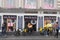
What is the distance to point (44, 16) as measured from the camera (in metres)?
30.5

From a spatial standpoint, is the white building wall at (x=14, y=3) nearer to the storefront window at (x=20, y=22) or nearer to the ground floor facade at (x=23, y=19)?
the ground floor facade at (x=23, y=19)

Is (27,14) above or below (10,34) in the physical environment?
above

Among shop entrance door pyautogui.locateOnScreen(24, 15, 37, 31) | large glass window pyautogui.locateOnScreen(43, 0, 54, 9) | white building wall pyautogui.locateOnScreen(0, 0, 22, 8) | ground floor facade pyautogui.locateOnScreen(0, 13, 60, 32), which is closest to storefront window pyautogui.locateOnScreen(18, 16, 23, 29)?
ground floor facade pyautogui.locateOnScreen(0, 13, 60, 32)

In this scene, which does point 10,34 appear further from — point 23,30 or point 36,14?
point 36,14

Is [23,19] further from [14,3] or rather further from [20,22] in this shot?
[14,3]

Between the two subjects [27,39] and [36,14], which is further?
[36,14]

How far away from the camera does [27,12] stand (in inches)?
1185

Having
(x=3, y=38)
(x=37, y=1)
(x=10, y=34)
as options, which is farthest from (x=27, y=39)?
(x=37, y=1)

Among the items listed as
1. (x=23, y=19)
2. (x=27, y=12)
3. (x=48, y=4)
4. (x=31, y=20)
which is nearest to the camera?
(x=27, y=12)

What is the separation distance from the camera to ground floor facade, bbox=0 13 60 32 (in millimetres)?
30050

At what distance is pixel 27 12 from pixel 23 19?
2.96 feet

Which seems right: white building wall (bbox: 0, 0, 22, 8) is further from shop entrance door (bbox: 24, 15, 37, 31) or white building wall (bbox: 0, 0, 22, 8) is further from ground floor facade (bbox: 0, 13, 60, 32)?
shop entrance door (bbox: 24, 15, 37, 31)

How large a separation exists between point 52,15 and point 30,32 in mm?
3247

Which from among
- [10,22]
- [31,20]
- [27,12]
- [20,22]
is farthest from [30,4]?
[10,22]
